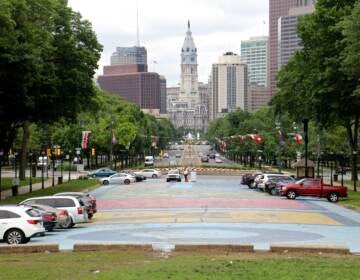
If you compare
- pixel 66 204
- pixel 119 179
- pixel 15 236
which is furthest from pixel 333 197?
pixel 119 179

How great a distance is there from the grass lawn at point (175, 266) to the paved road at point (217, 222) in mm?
3920

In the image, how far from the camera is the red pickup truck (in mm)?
52562

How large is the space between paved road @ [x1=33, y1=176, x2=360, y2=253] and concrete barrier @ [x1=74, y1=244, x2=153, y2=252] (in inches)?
88.2

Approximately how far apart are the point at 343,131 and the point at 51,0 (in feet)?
213

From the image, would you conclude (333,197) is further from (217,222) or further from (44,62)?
(44,62)

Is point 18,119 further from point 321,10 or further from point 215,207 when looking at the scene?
point 321,10

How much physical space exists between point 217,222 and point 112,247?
13.5 meters

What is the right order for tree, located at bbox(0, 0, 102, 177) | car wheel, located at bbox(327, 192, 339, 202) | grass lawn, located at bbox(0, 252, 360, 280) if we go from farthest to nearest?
1. car wheel, located at bbox(327, 192, 339, 202)
2. tree, located at bbox(0, 0, 102, 177)
3. grass lawn, located at bbox(0, 252, 360, 280)

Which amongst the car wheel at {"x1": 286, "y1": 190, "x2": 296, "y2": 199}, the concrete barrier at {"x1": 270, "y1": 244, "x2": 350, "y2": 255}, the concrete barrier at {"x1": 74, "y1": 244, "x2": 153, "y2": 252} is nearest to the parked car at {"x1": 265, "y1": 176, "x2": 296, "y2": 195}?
the car wheel at {"x1": 286, "y1": 190, "x2": 296, "y2": 199}

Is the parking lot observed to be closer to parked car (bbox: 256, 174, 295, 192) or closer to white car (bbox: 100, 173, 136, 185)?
parked car (bbox: 256, 174, 295, 192)

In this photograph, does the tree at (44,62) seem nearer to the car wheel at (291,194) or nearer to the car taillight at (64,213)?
the car taillight at (64,213)

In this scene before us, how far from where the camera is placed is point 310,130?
125 metres

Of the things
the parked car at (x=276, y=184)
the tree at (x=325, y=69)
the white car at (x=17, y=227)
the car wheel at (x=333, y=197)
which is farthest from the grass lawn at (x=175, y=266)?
the parked car at (x=276, y=184)

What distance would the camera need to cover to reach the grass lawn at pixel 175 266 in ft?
54.8
